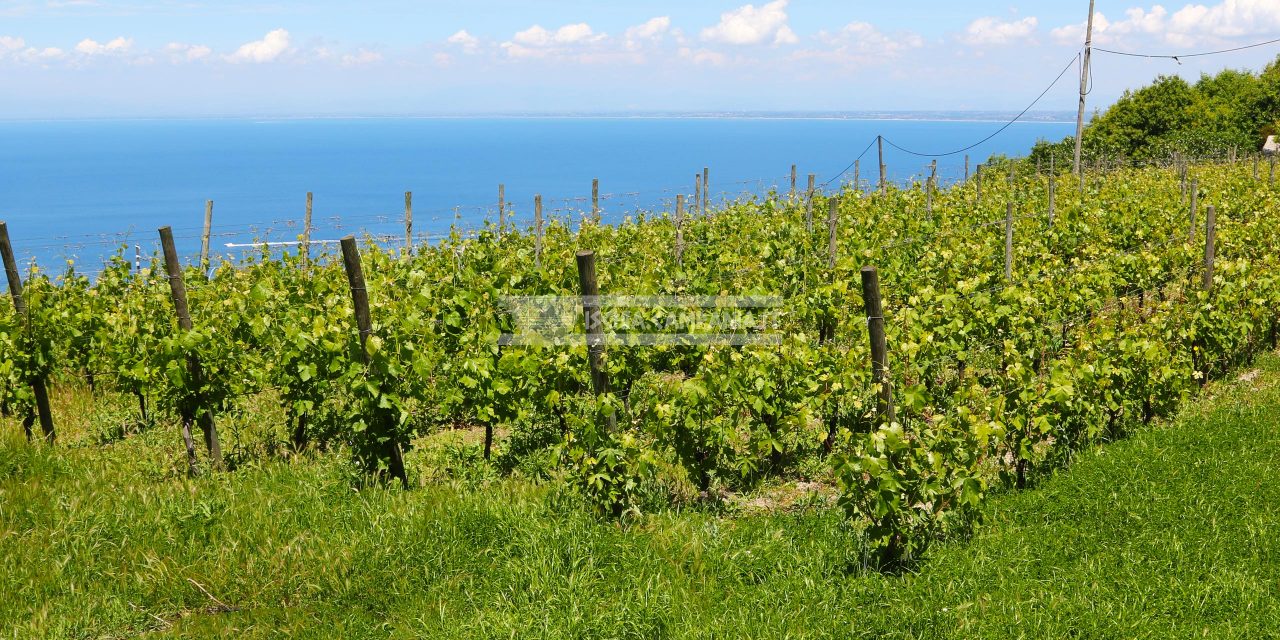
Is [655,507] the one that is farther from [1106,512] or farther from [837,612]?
[1106,512]

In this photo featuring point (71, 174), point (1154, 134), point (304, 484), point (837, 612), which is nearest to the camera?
point (837, 612)

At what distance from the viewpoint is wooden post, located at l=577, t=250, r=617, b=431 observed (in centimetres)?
493

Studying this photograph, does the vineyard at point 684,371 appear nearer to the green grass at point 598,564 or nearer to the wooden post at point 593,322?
the wooden post at point 593,322

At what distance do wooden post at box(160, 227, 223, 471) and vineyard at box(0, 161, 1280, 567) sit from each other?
17 millimetres

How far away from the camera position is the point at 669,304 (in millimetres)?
6008

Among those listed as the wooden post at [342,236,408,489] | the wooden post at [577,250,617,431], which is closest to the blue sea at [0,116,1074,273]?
the wooden post at [342,236,408,489]

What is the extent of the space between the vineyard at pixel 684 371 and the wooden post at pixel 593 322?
17 millimetres

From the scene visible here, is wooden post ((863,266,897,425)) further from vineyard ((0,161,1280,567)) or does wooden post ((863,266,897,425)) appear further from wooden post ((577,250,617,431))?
wooden post ((577,250,617,431))

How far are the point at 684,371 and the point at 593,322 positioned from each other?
3278 millimetres

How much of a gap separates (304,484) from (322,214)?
289ft

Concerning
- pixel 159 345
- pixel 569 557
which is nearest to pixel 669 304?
pixel 569 557

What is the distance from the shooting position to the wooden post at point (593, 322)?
4.93 metres

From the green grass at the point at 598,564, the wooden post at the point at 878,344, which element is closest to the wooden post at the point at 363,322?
the green grass at the point at 598,564

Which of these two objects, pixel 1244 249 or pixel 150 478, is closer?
pixel 150 478
